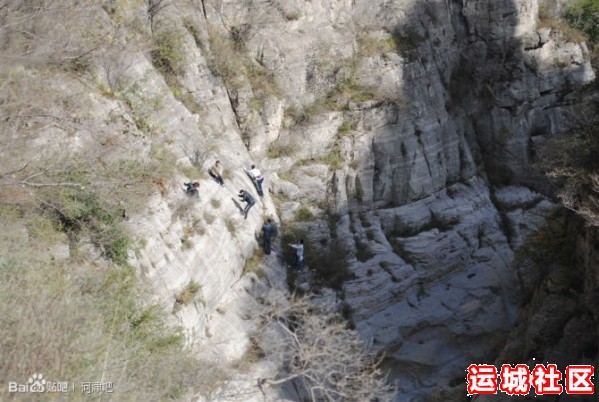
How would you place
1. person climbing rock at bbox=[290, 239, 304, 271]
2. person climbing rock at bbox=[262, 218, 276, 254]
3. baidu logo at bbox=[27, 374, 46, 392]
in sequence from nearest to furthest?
baidu logo at bbox=[27, 374, 46, 392], person climbing rock at bbox=[262, 218, 276, 254], person climbing rock at bbox=[290, 239, 304, 271]

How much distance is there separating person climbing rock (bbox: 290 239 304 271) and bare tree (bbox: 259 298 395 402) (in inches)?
48.9

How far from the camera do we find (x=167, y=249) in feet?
45.8

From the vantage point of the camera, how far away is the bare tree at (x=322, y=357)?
1083cm

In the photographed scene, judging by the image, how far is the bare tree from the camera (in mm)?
10827

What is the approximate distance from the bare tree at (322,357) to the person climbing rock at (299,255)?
48.9 inches

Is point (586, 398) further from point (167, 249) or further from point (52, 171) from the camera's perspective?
point (52, 171)

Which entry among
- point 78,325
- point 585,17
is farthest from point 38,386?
point 585,17

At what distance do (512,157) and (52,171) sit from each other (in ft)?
61.2

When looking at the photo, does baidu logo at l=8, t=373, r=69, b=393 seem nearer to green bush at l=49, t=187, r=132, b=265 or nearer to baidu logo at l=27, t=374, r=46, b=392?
baidu logo at l=27, t=374, r=46, b=392

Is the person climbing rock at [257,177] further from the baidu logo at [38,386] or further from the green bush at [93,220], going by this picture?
the baidu logo at [38,386]

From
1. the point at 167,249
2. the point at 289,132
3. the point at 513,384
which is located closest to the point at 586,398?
the point at 513,384

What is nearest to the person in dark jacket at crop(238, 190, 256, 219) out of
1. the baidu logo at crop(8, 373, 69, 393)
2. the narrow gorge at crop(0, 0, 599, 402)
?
the narrow gorge at crop(0, 0, 599, 402)

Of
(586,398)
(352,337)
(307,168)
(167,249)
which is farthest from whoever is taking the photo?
(307,168)

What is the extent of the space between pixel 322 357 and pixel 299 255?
562cm
